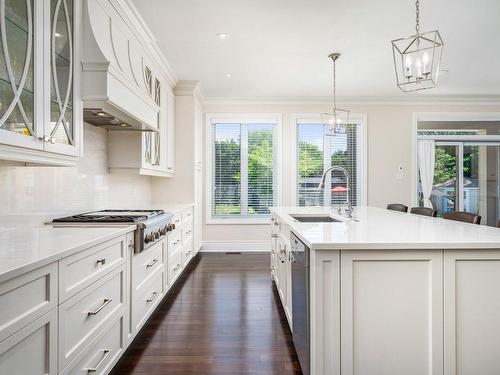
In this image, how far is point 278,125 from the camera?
514 centimetres

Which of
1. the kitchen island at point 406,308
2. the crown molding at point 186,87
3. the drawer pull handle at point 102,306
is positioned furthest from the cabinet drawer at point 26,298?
the crown molding at point 186,87

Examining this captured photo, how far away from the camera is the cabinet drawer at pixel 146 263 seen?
2010mm

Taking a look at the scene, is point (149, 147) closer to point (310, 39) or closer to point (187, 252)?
point (187, 252)

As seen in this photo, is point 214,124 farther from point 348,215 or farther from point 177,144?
point 348,215

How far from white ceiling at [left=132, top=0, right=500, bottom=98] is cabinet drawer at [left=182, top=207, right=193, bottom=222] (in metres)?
1.87

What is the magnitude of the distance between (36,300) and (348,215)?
2258 millimetres

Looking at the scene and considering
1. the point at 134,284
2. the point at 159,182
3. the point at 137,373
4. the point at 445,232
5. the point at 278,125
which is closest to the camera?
the point at 445,232

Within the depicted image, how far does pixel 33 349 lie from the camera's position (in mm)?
1071

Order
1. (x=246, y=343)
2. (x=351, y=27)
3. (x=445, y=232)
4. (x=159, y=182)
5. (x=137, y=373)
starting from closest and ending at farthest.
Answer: (x=445, y=232) < (x=137, y=373) < (x=246, y=343) < (x=351, y=27) < (x=159, y=182)

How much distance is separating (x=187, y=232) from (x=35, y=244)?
259cm

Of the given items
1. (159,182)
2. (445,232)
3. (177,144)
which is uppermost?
(177,144)

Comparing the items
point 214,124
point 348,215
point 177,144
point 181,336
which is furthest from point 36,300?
point 214,124

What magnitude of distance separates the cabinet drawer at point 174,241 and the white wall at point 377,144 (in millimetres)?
1731

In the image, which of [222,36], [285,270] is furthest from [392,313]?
[222,36]
